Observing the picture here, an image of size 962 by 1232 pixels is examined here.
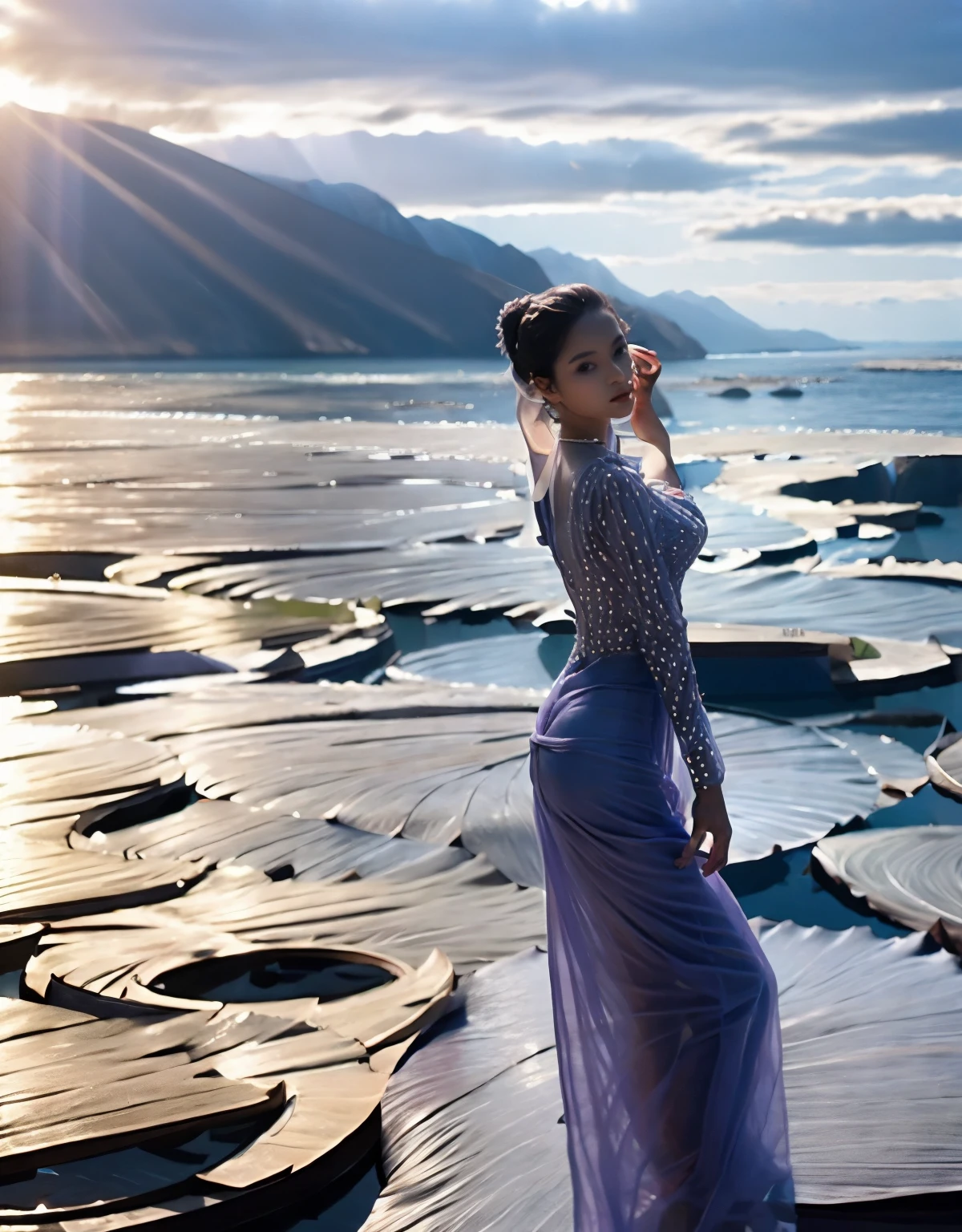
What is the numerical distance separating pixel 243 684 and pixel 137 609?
45.7 inches

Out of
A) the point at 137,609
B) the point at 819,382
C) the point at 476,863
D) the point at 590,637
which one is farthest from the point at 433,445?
the point at 819,382

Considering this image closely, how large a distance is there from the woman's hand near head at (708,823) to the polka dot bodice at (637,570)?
2cm

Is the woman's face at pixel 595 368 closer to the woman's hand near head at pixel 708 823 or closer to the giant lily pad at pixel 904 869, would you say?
the woman's hand near head at pixel 708 823

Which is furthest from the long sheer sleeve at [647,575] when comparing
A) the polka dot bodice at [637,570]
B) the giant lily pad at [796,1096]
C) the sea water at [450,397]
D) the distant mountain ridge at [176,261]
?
the distant mountain ridge at [176,261]

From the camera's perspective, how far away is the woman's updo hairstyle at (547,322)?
1.46 meters

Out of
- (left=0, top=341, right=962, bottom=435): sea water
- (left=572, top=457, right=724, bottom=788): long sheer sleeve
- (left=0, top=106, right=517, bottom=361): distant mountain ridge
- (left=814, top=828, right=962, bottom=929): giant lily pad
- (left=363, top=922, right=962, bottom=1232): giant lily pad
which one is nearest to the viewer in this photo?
(left=572, top=457, right=724, bottom=788): long sheer sleeve

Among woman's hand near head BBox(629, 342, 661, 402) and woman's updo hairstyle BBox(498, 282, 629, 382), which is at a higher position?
woman's updo hairstyle BBox(498, 282, 629, 382)

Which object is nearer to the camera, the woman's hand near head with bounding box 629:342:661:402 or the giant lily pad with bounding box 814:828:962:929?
the woman's hand near head with bounding box 629:342:661:402

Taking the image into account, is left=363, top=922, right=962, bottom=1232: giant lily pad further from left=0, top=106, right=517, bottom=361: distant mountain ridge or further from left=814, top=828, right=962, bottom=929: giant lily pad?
left=0, top=106, right=517, bottom=361: distant mountain ridge

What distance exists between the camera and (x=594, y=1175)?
1.50 metres

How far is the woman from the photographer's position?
1.43 meters

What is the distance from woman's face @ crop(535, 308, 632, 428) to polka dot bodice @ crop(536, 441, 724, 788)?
1.8 inches

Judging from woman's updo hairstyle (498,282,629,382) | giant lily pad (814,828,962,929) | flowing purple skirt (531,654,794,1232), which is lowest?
giant lily pad (814,828,962,929)

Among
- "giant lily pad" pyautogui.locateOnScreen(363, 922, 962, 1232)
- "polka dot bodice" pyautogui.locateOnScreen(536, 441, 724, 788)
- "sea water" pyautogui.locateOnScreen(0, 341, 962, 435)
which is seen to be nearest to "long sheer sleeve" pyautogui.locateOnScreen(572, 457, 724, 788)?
"polka dot bodice" pyautogui.locateOnScreen(536, 441, 724, 788)
